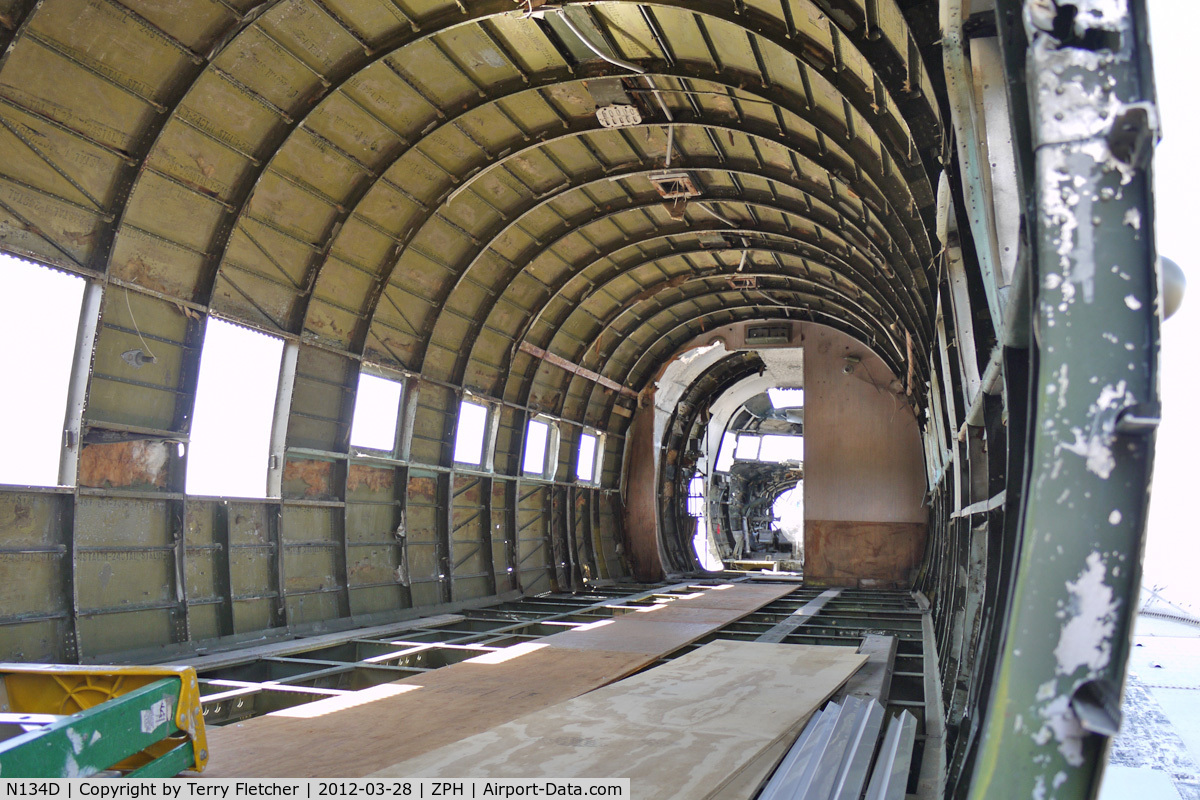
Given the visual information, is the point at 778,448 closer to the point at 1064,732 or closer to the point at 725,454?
the point at 725,454

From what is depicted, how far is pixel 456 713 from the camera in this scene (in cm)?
658

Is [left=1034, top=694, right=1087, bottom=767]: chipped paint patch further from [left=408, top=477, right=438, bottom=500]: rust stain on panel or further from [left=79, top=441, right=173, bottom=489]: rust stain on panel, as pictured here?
[left=408, top=477, right=438, bottom=500]: rust stain on panel

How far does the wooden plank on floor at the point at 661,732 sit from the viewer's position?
4625 millimetres

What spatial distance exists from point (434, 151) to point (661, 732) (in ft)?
31.2

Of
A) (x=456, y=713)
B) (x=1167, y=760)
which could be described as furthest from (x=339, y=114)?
(x=1167, y=760)

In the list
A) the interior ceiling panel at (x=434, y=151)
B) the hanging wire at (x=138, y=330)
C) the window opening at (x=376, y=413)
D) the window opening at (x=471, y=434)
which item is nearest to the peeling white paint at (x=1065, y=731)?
the interior ceiling panel at (x=434, y=151)

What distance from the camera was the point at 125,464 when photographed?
990 centimetres

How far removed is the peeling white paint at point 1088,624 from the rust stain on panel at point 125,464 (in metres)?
10.5

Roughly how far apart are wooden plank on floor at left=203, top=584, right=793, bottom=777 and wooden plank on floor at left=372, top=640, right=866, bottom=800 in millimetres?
463

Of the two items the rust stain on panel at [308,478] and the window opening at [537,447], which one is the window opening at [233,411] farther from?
the window opening at [537,447]

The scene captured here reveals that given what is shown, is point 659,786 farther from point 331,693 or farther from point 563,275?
point 563,275

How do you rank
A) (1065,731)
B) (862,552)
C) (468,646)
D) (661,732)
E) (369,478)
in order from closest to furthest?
(1065,731) → (661,732) → (468,646) → (369,478) → (862,552)

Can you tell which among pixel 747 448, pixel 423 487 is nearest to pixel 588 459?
pixel 423 487

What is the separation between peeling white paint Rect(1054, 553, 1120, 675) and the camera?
5.76 feet
